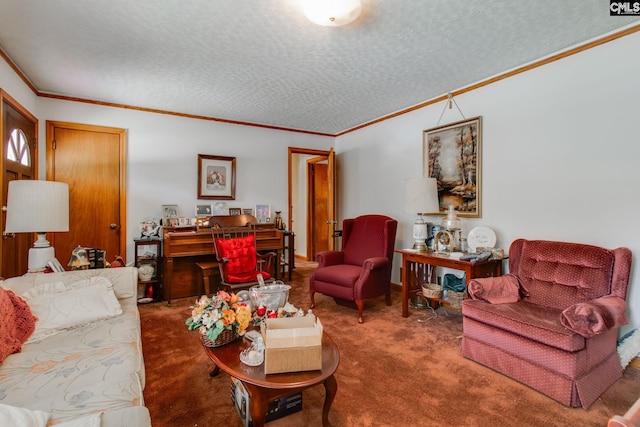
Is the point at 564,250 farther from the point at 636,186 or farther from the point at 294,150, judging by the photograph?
the point at 294,150

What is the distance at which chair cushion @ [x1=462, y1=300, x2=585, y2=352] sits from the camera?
1797 mm

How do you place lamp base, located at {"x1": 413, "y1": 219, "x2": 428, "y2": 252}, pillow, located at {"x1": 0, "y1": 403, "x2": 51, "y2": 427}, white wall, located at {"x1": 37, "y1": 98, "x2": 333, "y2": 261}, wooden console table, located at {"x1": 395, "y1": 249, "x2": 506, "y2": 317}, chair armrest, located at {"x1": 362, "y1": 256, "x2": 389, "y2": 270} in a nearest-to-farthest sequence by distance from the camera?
pillow, located at {"x1": 0, "y1": 403, "x2": 51, "y2": 427} → wooden console table, located at {"x1": 395, "y1": 249, "x2": 506, "y2": 317} → chair armrest, located at {"x1": 362, "y1": 256, "x2": 389, "y2": 270} → lamp base, located at {"x1": 413, "y1": 219, "x2": 428, "y2": 252} → white wall, located at {"x1": 37, "y1": 98, "x2": 333, "y2": 261}

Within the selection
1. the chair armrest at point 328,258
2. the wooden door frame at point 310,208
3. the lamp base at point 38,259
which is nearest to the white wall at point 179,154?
the wooden door frame at point 310,208

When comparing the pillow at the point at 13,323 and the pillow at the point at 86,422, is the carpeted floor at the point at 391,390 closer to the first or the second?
the pillow at the point at 13,323

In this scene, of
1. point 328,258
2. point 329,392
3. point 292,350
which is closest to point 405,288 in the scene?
point 328,258

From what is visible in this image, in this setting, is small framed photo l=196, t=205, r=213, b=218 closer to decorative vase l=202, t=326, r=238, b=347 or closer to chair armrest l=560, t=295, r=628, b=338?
decorative vase l=202, t=326, r=238, b=347

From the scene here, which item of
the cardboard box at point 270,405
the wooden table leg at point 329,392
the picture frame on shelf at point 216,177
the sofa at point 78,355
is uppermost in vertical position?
the picture frame on shelf at point 216,177

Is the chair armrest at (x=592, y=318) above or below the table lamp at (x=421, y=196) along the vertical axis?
below

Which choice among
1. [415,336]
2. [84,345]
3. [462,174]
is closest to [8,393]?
[84,345]

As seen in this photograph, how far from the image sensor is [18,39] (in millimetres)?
2426

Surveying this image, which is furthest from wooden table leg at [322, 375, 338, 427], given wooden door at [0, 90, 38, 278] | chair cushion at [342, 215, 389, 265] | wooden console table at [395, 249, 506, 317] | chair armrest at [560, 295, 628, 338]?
wooden door at [0, 90, 38, 278]

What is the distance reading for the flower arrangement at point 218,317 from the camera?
1626 millimetres

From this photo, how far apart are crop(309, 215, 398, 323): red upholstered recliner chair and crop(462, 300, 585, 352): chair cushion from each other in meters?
1.04

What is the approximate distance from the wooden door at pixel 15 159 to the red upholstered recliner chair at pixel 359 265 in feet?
9.30
